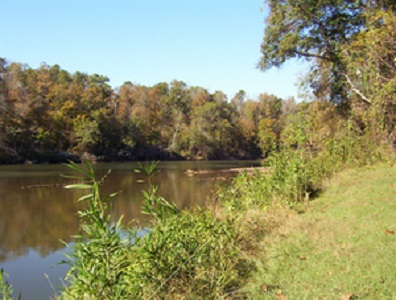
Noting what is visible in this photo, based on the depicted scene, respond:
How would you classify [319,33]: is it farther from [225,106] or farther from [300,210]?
[225,106]

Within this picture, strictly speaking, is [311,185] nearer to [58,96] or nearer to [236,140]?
[58,96]

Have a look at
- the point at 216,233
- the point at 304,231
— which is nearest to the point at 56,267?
the point at 216,233

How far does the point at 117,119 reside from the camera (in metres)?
58.2

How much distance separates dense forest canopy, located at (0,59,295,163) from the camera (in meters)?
46.7

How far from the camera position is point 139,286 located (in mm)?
4242

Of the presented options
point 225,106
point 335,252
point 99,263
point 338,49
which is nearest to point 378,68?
point 338,49

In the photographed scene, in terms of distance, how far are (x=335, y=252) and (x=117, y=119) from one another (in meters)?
55.1

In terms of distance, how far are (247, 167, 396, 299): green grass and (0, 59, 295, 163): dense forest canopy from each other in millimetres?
32928

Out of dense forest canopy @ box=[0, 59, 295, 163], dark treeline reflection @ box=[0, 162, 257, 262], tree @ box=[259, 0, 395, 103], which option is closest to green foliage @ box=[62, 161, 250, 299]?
dark treeline reflection @ box=[0, 162, 257, 262]

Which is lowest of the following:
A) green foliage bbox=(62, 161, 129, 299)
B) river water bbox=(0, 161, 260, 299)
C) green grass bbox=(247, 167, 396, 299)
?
river water bbox=(0, 161, 260, 299)

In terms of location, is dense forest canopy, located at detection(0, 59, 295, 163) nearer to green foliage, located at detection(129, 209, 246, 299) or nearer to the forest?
the forest

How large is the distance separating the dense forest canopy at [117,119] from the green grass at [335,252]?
1296 inches

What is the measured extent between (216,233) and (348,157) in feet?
30.0

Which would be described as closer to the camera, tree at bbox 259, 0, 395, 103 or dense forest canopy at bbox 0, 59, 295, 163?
tree at bbox 259, 0, 395, 103
